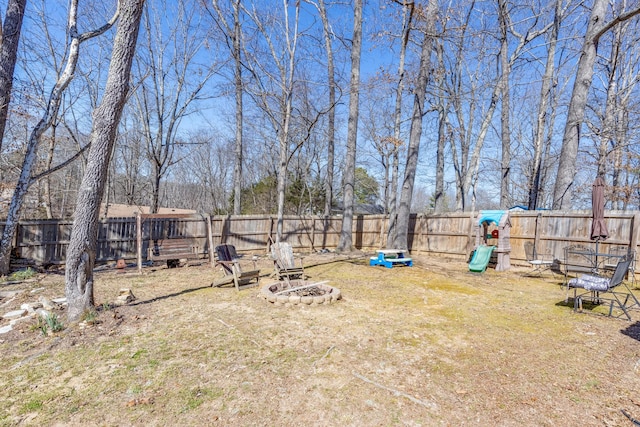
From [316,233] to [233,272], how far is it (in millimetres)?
6414

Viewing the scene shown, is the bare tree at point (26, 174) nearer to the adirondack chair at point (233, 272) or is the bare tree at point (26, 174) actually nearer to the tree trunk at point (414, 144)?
the adirondack chair at point (233, 272)

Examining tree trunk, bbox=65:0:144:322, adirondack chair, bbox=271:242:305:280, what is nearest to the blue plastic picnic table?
adirondack chair, bbox=271:242:305:280

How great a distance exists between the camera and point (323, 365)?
310 cm

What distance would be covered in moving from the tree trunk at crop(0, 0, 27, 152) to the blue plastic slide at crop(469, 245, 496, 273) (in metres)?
11.7

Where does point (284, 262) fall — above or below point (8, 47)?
below

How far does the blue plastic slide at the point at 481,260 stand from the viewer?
340 inches

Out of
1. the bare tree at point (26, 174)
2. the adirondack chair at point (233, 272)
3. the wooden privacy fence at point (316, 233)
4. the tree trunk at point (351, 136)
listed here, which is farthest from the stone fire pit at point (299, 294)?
the tree trunk at point (351, 136)

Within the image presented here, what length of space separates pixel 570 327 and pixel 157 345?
5.43 meters

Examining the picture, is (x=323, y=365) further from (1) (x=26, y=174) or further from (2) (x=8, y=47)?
(2) (x=8, y=47)

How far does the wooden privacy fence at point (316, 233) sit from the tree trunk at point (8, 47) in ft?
9.10

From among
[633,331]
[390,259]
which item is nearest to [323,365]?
[633,331]

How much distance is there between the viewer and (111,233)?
28.0 ft

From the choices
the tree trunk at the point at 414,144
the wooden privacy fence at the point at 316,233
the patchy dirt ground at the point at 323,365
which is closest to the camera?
the patchy dirt ground at the point at 323,365

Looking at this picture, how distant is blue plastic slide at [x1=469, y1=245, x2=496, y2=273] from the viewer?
8625 millimetres
